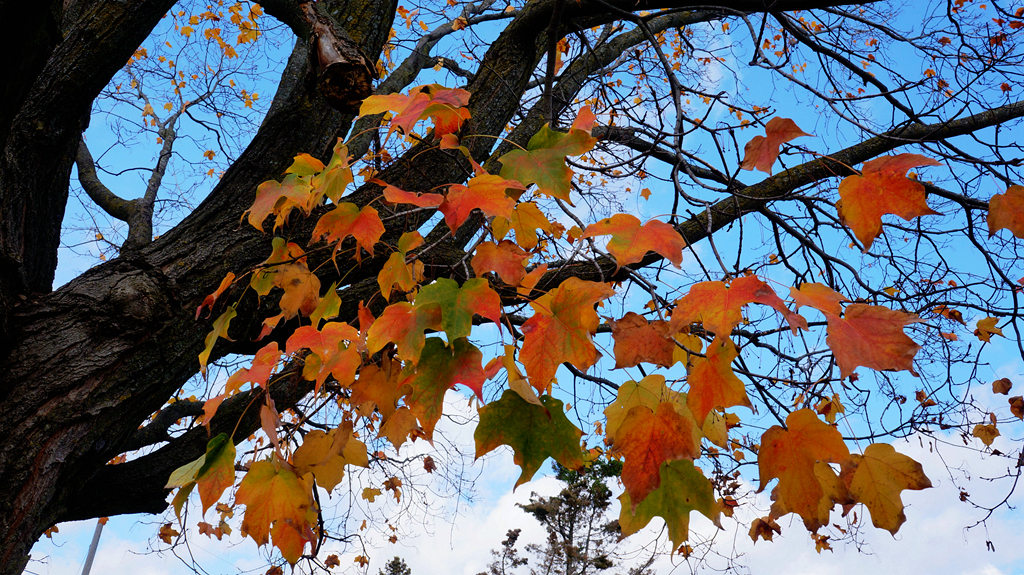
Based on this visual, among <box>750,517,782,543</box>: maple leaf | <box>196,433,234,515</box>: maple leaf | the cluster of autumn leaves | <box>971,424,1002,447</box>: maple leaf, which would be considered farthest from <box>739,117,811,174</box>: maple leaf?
<box>971,424,1002,447</box>: maple leaf

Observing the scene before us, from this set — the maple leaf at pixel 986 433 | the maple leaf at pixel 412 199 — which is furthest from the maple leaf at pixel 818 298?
the maple leaf at pixel 986 433

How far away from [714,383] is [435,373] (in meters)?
0.43

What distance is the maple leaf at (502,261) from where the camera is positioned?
1104 millimetres

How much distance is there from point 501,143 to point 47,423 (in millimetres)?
1879

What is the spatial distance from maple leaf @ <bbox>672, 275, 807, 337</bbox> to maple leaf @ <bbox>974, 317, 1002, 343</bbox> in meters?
2.14

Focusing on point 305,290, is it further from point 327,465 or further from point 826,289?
point 826,289

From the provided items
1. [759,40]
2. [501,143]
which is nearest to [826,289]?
[759,40]

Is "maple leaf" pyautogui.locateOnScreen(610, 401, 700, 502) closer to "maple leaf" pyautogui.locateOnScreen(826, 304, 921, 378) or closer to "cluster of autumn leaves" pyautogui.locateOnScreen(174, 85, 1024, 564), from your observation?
"cluster of autumn leaves" pyautogui.locateOnScreen(174, 85, 1024, 564)

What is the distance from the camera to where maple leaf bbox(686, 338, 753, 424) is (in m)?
0.97

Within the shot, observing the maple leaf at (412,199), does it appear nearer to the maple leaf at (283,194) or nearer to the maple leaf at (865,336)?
the maple leaf at (283,194)

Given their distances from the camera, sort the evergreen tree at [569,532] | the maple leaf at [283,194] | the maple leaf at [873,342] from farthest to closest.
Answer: the evergreen tree at [569,532] < the maple leaf at [283,194] < the maple leaf at [873,342]

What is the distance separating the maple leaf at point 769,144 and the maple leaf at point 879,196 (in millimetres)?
135

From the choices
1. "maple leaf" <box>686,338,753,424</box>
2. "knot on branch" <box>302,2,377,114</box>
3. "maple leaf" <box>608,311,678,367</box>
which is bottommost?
"maple leaf" <box>686,338,753,424</box>

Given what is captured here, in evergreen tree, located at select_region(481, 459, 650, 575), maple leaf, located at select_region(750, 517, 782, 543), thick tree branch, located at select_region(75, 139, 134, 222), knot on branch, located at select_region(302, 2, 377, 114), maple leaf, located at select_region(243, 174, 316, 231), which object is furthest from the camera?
evergreen tree, located at select_region(481, 459, 650, 575)
